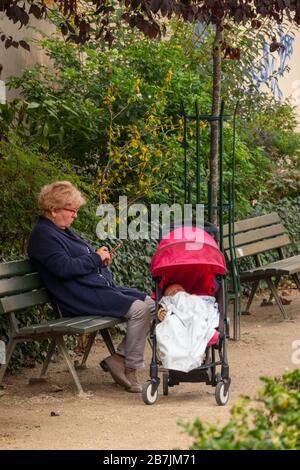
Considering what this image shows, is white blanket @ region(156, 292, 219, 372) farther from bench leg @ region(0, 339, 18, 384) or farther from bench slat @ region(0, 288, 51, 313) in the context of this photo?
bench leg @ region(0, 339, 18, 384)

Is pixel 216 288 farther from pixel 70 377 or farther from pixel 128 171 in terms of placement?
pixel 128 171

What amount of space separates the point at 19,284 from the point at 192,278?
1169 millimetres

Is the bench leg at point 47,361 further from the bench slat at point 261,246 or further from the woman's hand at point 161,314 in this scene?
the bench slat at point 261,246

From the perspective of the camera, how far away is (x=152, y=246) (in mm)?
10469

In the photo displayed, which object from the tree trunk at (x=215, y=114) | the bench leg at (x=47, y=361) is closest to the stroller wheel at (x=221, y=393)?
the bench leg at (x=47, y=361)

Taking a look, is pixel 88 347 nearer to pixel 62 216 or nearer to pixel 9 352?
pixel 9 352

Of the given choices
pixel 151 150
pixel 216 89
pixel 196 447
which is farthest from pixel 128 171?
pixel 196 447

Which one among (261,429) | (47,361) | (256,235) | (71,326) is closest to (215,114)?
(256,235)

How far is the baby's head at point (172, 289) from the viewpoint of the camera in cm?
781

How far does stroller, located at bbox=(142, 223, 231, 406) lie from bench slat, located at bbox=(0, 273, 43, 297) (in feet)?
2.78

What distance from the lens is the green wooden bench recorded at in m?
10.6

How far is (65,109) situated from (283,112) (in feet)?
17.6

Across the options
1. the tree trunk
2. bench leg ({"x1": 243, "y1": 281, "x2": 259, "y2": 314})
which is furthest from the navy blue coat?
bench leg ({"x1": 243, "y1": 281, "x2": 259, "y2": 314})

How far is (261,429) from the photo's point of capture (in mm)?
3688
